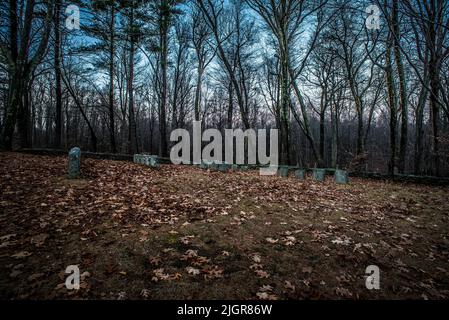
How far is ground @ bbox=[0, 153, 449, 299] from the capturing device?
2.96 m

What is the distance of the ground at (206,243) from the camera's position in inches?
117

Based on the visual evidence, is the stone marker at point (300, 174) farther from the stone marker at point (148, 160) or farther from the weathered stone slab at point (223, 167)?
the stone marker at point (148, 160)

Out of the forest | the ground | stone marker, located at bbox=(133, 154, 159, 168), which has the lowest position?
the ground

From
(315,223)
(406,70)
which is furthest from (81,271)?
(406,70)

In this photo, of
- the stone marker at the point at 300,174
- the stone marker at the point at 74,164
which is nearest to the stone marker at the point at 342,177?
the stone marker at the point at 300,174

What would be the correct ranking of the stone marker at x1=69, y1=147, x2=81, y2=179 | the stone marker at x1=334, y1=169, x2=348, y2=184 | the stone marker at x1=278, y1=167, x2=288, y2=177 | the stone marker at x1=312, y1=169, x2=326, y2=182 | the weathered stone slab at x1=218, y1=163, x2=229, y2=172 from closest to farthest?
the stone marker at x1=69, y1=147, x2=81, y2=179 → the stone marker at x1=334, y1=169, x2=348, y2=184 → the stone marker at x1=312, y1=169, x2=326, y2=182 → the stone marker at x1=278, y1=167, x2=288, y2=177 → the weathered stone slab at x1=218, y1=163, x2=229, y2=172

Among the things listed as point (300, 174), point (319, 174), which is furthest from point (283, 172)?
point (319, 174)

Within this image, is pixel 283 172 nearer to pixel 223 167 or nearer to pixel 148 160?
pixel 223 167

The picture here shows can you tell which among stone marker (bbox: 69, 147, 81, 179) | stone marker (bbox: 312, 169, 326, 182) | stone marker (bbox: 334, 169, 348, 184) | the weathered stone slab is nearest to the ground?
stone marker (bbox: 69, 147, 81, 179)

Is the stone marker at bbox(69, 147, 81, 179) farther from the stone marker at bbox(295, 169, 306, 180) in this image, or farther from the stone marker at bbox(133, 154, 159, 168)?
the stone marker at bbox(295, 169, 306, 180)

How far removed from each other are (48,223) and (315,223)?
5.26m

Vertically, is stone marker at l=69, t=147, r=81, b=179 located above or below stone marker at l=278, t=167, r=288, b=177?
above

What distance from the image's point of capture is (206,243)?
4.06 m
